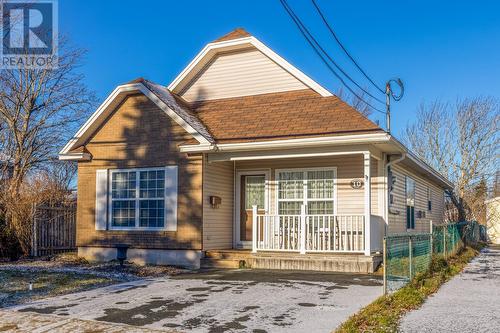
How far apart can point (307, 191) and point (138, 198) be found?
4664mm

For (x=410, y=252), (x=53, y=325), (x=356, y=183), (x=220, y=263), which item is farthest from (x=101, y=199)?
(x=410, y=252)

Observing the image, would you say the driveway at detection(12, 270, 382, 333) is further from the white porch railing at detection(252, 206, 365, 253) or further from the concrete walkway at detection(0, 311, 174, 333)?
the white porch railing at detection(252, 206, 365, 253)

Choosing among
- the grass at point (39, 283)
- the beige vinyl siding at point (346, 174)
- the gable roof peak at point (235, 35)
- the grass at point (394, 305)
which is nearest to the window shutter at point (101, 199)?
the grass at point (39, 283)

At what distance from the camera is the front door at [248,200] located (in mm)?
14828

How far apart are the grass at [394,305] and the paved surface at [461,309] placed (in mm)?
133

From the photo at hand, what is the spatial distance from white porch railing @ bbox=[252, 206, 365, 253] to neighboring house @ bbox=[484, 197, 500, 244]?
23.1m

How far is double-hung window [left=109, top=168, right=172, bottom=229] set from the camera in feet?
46.1

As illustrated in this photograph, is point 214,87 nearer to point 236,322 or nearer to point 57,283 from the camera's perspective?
point 57,283

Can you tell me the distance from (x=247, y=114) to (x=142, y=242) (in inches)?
180

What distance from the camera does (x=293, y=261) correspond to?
40.7ft

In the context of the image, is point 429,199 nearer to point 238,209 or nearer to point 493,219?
point 238,209
